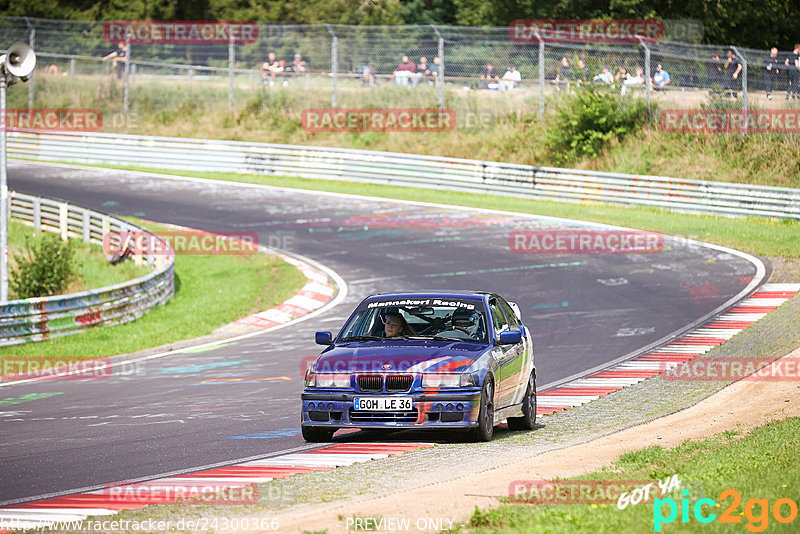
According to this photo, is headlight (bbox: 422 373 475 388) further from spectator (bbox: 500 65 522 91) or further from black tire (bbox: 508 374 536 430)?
spectator (bbox: 500 65 522 91)

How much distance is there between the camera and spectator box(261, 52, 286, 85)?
138 feet

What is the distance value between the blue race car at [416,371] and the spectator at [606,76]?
2628 centimetres

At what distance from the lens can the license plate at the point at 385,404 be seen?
9.91 meters

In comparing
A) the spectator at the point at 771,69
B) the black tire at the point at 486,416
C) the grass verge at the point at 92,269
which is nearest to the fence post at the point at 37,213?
the grass verge at the point at 92,269

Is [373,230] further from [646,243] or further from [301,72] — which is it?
[301,72]

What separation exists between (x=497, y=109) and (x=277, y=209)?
1039 cm

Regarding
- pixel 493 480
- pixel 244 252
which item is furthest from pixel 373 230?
pixel 493 480

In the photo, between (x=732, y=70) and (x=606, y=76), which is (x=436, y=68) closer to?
(x=606, y=76)

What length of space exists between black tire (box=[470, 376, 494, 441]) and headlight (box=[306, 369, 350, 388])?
1.19 m

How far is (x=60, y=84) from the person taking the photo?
4675 centimetres

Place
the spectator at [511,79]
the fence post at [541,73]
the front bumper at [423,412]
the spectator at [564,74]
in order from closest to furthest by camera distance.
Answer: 1. the front bumper at [423,412]
2. the fence post at [541,73]
3. the spectator at [564,74]
4. the spectator at [511,79]

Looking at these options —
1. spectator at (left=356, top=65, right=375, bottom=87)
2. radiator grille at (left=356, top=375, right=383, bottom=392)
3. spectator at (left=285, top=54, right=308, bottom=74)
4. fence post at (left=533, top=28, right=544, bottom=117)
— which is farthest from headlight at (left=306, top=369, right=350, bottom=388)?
spectator at (left=285, top=54, right=308, bottom=74)

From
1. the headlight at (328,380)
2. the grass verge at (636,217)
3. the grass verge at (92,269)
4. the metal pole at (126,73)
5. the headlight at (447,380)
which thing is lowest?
the grass verge at (92,269)

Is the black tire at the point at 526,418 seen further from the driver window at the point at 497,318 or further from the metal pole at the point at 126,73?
the metal pole at the point at 126,73
